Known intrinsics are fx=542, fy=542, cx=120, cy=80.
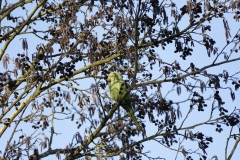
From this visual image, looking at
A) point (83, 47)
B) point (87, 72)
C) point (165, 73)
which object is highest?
point (87, 72)

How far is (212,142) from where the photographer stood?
6.30m

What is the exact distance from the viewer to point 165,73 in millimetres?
6098

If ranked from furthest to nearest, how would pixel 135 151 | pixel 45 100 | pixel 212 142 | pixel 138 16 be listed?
pixel 45 100
pixel 135 151
pixel 212 142
pixel 138 16

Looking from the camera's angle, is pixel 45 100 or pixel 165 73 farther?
pixel 45 100

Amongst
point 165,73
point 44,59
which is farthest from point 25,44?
point 165,73

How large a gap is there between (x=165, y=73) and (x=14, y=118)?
8.66 ft

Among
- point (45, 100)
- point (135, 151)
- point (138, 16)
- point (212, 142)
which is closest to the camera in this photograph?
point (138, 16)

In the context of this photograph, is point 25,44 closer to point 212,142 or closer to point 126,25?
point 126,25

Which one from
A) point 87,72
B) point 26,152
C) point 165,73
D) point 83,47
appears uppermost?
point 87,72

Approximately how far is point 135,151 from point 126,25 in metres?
1.57

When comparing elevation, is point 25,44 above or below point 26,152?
above

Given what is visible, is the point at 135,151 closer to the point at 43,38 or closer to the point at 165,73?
the point at 165,73

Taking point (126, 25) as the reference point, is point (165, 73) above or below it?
below

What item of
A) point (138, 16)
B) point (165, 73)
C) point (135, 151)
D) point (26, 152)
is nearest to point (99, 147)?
point (135, 151)
